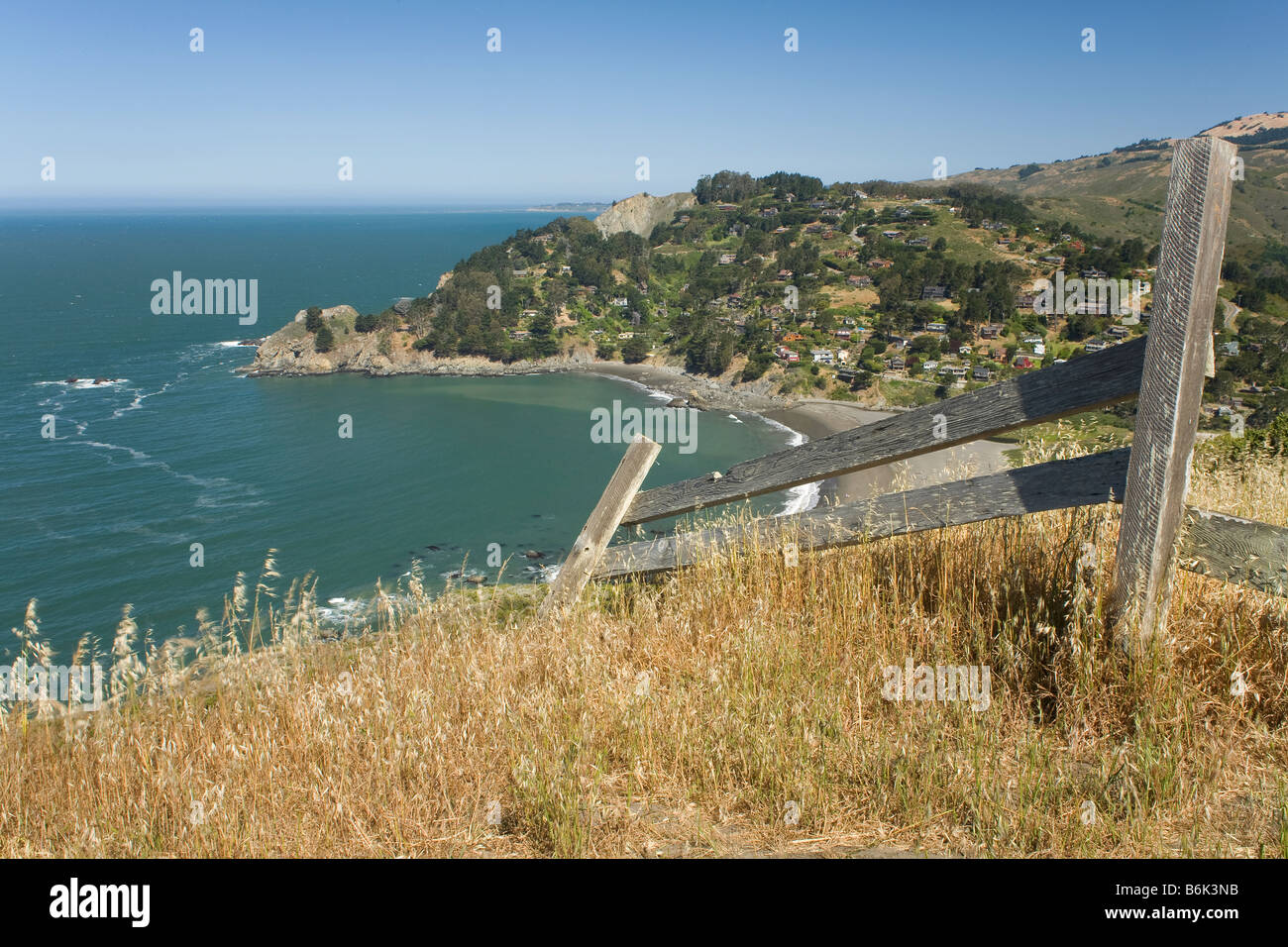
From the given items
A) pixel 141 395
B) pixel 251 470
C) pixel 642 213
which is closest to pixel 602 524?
pixel 251 470

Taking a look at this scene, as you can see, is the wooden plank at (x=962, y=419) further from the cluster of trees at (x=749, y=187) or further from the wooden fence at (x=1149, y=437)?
the cluster of trees at (x=749, y=187)

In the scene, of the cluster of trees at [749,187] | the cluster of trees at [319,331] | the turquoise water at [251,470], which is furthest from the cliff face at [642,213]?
the turquoise water at [251,470]

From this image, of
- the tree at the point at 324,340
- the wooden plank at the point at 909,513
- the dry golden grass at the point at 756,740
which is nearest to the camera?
the dry golden grass at the point at 756,740

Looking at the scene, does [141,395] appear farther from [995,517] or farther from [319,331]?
[995,517]

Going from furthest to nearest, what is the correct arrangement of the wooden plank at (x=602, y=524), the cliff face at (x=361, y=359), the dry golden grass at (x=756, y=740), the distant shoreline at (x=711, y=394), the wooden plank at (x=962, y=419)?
the cliff face at (x=361, y=359) → the distant shoreline at (x=711, y=394) → the wooden plank at (x=602, y=524) → the wooden plank at (x=962, y=419) → the dry golden grass at (x=756, y=740)

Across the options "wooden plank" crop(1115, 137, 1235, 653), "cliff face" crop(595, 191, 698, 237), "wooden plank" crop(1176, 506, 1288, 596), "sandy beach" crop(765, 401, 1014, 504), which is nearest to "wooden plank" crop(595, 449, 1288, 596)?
"wooden plank" crop(1176, 506, 1288, 596)

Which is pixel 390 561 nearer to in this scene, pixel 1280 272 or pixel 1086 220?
pixel 1280 272

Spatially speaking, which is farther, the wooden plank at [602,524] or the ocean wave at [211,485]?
the ocean wave at [211,485]

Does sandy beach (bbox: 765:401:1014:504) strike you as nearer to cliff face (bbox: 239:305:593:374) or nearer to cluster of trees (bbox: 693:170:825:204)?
cliff face (bbox: 239:305:593:374)
